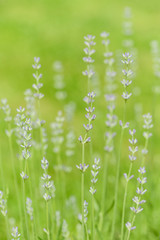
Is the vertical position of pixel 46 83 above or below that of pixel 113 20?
below

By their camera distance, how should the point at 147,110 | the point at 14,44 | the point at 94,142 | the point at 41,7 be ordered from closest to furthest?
the point at 94,142 → the point at 147,110 → the point at 14,44 → the point at 41,7

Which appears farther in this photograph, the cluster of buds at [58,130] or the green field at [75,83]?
the green field at [75,83]

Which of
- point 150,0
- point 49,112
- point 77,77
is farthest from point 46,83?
point 150,0

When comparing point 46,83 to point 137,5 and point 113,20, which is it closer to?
point 113,20

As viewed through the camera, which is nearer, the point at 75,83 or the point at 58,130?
the point at 58,130

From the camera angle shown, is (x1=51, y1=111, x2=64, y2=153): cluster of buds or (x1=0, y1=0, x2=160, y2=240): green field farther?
(x1=0, y1=0, x2=160, y2=240): green field

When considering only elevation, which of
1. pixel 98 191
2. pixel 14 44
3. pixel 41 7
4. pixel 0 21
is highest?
pixel 41 7

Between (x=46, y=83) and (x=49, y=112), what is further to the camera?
(x=46, y=83)

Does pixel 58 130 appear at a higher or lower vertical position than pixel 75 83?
lower
